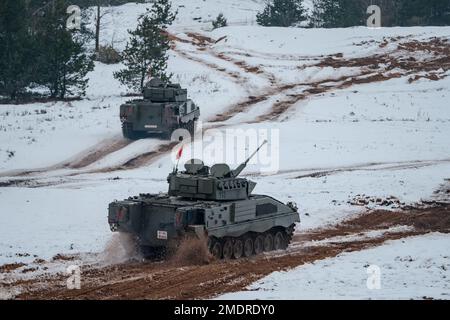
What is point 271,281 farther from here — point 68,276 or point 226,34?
point 226,34

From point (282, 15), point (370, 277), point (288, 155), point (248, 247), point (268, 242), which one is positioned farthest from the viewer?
point (282, 15)

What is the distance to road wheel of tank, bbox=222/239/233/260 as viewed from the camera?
1820 cm

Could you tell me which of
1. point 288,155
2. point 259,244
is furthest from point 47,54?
point 259,244

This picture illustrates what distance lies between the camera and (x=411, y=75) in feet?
170

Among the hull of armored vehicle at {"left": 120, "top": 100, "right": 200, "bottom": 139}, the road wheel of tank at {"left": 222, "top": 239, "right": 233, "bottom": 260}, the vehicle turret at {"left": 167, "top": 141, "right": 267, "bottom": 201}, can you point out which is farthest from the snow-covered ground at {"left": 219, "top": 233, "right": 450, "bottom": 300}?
the hull of armored vehicle at {"left": 120, "top": 100, "right": 200, "bottom": 139}

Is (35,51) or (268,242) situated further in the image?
(35,51)

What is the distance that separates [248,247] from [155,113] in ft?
54.9

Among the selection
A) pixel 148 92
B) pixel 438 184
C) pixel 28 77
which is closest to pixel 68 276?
pixel 438 184

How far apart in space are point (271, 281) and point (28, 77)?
31.3 meters

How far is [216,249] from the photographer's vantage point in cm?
1797

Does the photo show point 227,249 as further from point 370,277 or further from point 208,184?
point 370,277

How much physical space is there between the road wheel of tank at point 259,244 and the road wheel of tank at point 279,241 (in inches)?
18.5

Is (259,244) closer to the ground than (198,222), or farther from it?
closer to the ground
